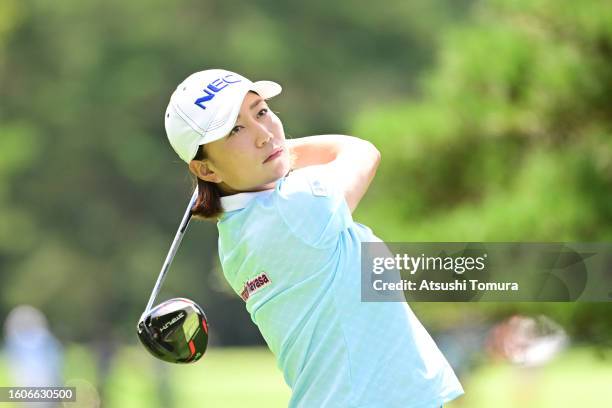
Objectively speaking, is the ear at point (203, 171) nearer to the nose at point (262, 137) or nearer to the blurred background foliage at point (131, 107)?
the nose at point (262, 137)

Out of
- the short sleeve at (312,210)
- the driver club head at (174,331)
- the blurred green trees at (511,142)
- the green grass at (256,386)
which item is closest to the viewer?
the short sleeve at (312,210)

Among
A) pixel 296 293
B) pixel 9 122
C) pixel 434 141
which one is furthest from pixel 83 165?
pixel 296 293

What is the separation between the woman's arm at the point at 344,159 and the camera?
3.10 metres

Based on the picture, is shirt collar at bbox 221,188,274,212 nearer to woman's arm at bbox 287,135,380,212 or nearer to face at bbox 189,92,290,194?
face at bbox 189,92,290,194

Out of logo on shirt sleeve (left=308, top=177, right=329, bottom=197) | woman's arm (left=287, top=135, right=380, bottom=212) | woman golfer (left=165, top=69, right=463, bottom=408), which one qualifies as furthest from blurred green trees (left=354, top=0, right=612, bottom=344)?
logo on shirt sleeve (left=308, top=177, right=329, bottom=197)

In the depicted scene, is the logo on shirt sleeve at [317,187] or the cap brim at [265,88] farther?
the cap brim at [265,88]

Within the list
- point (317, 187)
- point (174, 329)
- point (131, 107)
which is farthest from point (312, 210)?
point (131, 107)

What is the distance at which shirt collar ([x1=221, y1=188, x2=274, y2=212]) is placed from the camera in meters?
3.05

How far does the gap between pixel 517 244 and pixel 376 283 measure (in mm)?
3860

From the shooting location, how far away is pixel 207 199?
3.15 meters

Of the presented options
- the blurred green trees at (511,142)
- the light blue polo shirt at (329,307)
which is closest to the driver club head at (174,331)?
the light blue polo shirt at (329,307)

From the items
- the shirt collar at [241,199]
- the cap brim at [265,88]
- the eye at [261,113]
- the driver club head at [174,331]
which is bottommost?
the driver club head at [174,331]

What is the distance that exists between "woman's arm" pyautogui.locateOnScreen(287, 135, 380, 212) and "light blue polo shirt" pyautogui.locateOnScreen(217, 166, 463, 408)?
6cm

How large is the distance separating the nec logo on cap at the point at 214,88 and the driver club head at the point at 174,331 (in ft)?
1.86
